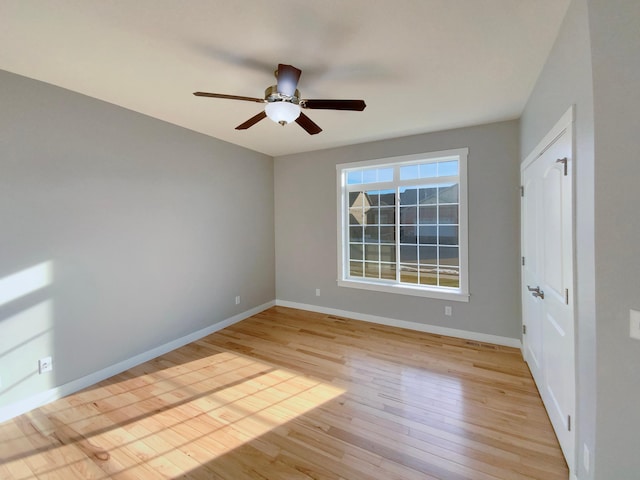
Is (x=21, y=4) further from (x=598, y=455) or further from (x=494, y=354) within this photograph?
(x=494, y=354)

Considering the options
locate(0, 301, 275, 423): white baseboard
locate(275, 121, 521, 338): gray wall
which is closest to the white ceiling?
locate(275, 121, 521, 338): gray wall

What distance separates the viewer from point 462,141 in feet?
10.6

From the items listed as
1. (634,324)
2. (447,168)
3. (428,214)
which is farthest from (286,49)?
(428,214)

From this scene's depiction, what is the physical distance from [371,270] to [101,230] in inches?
129

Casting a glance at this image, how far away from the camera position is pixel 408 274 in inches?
147

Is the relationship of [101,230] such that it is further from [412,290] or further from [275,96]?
[412,290]

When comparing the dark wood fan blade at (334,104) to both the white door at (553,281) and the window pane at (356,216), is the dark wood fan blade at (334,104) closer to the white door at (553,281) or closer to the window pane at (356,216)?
the white door at (553,281)

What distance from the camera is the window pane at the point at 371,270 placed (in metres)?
4.00

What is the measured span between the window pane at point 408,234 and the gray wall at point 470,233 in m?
0.68

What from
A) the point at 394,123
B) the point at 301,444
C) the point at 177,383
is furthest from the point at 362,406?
the point at 394,123

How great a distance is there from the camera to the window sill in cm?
332

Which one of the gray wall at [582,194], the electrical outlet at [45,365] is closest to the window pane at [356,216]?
the gray wall at [582,194]

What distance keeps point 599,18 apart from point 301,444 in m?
2.73

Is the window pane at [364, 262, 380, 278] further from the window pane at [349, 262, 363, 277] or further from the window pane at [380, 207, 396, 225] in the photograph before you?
the window pane at [380, 207, 396, 225]
